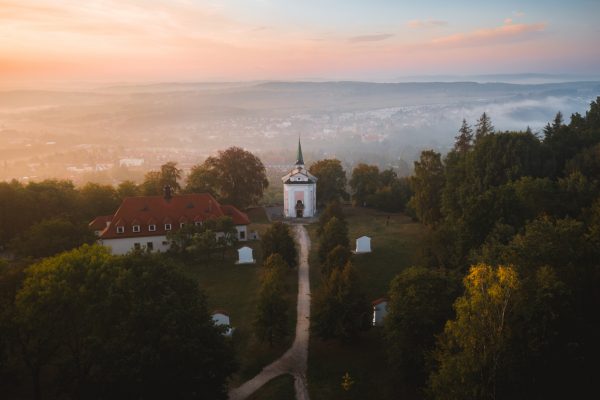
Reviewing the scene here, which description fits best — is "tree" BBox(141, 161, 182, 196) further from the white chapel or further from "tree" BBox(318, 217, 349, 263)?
"tree" BBox(318, 217, 349, 263)

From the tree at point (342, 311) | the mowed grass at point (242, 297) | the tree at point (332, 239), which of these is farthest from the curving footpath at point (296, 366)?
the tree at point (332, 239)

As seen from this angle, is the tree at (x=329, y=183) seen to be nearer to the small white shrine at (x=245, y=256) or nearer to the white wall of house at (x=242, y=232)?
the white wall of house at (x=242, y=232)

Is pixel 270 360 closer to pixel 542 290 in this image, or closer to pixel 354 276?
pixel 354 276

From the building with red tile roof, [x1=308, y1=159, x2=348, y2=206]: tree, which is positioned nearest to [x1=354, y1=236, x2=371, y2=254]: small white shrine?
the building with red tile roof

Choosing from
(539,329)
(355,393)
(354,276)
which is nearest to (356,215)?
(354,276)

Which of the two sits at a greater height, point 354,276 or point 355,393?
point 354,276

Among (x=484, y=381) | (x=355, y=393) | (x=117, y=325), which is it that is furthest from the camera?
(x=355, y=393)

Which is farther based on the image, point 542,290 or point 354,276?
point 354,276
